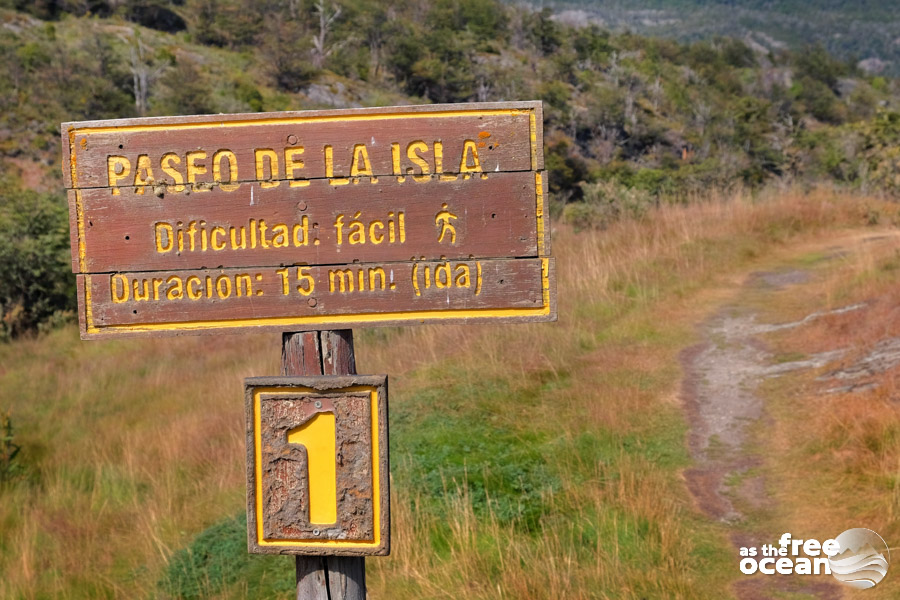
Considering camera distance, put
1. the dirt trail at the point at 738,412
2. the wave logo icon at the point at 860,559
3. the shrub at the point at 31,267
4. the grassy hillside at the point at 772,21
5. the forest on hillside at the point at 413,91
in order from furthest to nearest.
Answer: the grassy hillside at the point at 772,21
the forest on hillside at the point at 413,91
the shrub at the point at 31,267
the dirt trail at the point at 738,412
the wave logo icon at the point at 860,559

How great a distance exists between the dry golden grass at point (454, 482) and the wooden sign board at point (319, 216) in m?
1.45

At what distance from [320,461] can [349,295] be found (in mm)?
448

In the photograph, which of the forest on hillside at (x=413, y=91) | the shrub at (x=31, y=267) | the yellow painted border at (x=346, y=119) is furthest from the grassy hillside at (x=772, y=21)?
the yellow painted border at (x=346, y=119)

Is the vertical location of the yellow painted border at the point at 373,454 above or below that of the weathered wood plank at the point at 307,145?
below

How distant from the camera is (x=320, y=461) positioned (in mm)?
2184

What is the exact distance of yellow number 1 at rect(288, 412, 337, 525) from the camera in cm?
218

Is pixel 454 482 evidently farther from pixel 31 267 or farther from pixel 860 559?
pixel 31 267

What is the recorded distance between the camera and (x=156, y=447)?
543cm

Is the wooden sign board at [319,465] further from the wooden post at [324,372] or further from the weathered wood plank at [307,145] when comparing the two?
the weathered wood plank at [307,145]

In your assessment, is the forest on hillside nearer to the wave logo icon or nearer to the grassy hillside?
the wave logo icon

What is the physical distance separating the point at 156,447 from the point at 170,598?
214cm

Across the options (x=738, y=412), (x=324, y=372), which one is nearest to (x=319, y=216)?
(x=324, y=372)

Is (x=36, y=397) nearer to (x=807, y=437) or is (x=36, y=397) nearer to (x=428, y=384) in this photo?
(x=428, y=384)

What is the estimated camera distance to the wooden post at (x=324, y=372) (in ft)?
7.23
